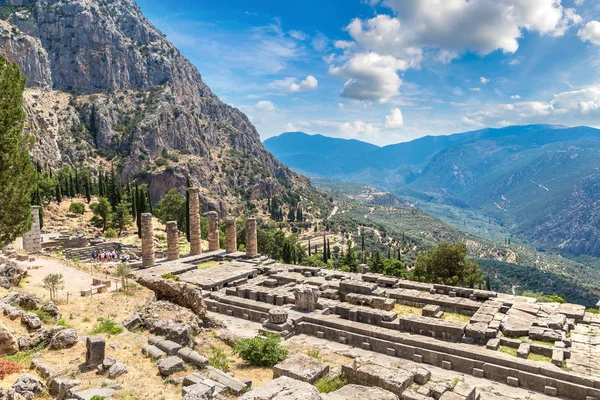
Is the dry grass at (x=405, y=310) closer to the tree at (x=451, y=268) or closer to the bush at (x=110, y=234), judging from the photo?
the tree at (x=451, y=268)

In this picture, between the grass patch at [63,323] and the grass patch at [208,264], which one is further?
the grass patch at [208,264]

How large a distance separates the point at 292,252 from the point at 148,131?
85.2m

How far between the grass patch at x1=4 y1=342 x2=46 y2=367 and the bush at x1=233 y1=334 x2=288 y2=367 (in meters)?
6.45

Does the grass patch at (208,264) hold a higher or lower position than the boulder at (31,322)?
lower

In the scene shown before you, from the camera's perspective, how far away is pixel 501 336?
18875mm

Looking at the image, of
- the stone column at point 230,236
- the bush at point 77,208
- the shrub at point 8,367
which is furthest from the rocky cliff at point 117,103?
the shrub at point 8,367

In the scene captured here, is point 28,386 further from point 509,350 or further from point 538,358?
point 538,358

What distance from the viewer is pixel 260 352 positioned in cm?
1445

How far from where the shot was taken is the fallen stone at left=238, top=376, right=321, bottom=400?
29.0ft

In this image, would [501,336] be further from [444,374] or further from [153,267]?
[153,267]

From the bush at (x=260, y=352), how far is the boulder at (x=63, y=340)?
18.3 ft

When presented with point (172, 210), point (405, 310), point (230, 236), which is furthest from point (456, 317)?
point (172, 210)

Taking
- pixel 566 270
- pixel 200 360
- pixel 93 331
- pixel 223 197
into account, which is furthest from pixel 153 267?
pixel 566 270

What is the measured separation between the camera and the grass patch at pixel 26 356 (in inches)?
455
